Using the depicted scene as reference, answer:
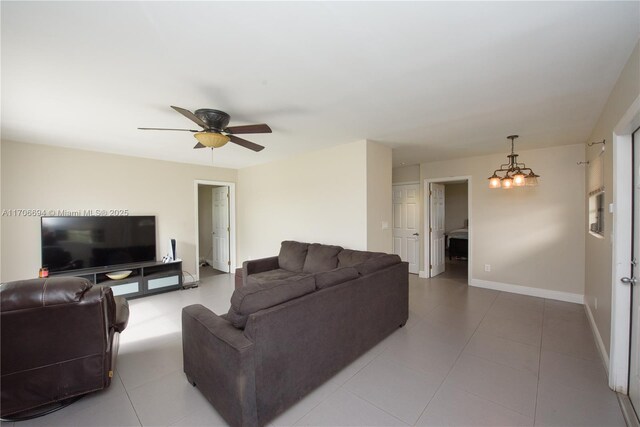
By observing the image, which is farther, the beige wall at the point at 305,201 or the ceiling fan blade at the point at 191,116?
the beige wall at the point at 305,201

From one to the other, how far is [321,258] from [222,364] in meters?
2.24

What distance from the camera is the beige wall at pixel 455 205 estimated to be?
7.93 metres

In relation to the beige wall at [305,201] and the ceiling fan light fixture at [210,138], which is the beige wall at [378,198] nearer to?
the beige wall at [305,201]

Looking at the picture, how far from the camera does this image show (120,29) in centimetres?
148

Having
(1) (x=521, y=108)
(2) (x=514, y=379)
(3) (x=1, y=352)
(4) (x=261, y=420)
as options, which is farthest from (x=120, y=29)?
(2) (x=514, y=379)

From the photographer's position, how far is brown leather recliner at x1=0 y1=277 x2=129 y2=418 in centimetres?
162

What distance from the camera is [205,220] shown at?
7289mm

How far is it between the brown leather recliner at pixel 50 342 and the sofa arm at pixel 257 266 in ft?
7.06

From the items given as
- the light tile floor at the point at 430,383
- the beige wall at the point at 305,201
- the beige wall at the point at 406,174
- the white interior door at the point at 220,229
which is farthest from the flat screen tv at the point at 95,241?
the beige wall at the point at 406,174

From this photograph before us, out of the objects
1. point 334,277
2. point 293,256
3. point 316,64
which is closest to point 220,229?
point 293,256

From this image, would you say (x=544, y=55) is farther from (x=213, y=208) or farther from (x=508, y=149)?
(x=213, y=208)

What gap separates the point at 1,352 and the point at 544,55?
3.94m

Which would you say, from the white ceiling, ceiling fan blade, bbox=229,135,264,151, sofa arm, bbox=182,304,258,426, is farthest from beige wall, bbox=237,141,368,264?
sofa arm, bbox=182,304,258,426

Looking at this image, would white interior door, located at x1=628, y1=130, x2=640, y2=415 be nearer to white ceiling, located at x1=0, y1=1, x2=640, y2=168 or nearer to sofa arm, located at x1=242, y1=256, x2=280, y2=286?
white ceiling, located at x1=0, y1=1, x2=640, y2=168
